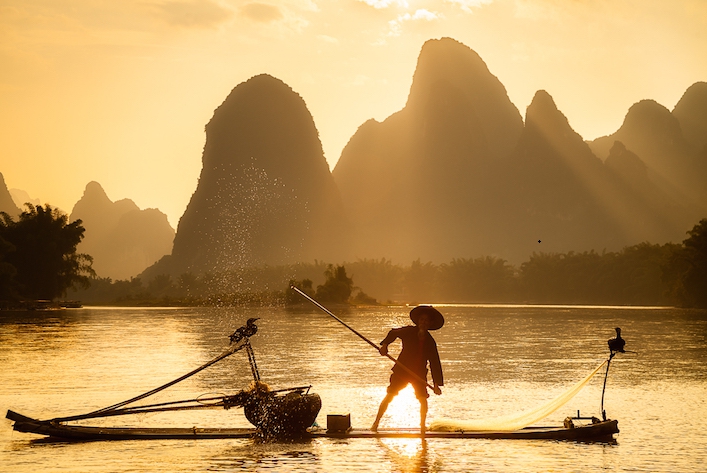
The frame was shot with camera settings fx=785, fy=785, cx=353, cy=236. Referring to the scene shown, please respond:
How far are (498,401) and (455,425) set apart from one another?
5.23 meters

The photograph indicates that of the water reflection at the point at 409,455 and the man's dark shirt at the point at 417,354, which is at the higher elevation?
the man's dark shirt at the point at 417,354

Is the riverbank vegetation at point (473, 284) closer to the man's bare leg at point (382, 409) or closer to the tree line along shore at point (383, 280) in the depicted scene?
the tree line along shore at point (383, 280)

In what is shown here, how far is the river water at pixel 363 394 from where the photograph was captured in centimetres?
1142

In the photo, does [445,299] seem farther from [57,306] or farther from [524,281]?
[57,306]

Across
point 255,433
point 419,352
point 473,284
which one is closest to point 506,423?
point 419,352

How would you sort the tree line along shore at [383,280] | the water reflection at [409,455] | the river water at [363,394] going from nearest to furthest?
the water reflection at [409,455]
the river water at [363,394]
the tree line along shore at [383,280]

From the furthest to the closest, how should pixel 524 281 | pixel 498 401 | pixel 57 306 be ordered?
1. pixel 524 281
2. pixel 57 306
3. pixel 498 401

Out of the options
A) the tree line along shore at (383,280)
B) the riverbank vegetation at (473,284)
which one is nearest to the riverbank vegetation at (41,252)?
the tree line along shore at (383,280)

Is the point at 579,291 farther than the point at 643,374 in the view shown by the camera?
Yes

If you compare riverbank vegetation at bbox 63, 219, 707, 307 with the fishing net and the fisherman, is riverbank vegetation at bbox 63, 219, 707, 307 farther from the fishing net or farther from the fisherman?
the fisherman

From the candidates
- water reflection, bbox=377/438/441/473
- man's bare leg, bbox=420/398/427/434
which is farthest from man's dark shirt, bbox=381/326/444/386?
water reflection, bbox=377/438/441/473

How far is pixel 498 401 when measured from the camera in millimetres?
18359

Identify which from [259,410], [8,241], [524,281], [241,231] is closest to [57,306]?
[8,241]

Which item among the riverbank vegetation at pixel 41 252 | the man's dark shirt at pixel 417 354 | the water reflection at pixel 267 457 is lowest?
the water reflection at pixel 267 457
